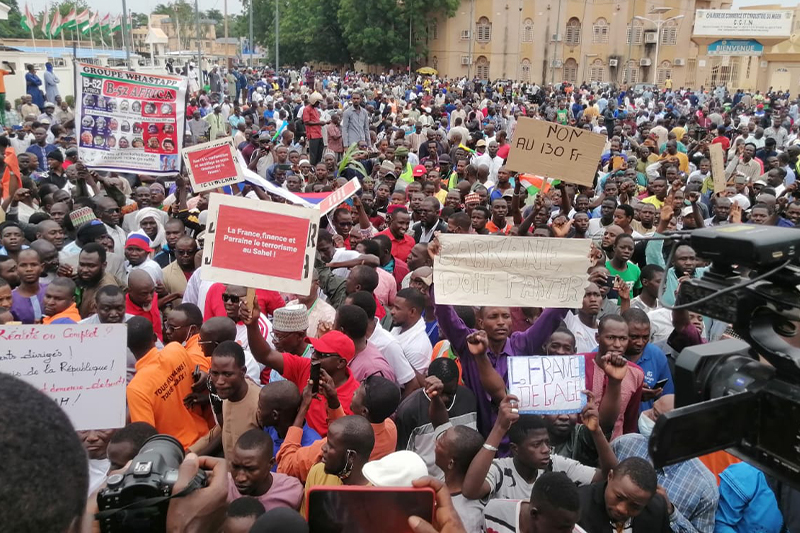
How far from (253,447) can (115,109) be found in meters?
6.64

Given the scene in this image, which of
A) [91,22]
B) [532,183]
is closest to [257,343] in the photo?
[532,183]

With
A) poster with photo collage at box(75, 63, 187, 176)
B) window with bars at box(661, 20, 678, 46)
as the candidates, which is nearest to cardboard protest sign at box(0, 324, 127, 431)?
poster with photo collage at box(75, 63, 187, 176)

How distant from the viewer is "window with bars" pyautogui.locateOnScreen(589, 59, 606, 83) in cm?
6594

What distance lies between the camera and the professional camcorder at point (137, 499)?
7.23ft

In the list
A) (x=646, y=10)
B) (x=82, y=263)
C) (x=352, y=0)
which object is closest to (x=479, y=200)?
(x=82, y=263)

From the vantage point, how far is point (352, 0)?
59.4 m

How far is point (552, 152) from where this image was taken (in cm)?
759

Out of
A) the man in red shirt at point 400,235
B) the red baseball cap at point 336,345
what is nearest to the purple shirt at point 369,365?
the red baseball cap at point 336,345

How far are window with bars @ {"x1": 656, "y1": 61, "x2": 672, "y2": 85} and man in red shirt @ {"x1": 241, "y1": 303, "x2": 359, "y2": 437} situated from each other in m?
69.0

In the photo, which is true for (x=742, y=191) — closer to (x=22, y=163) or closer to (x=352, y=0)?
(x=22, y=163)

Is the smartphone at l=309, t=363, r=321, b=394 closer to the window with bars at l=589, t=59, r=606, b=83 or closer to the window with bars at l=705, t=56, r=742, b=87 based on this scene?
the window with bars at l=589, t=59, r=606, b=83

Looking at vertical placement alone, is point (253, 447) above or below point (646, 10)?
below

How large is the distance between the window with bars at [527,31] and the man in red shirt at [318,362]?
6514cm

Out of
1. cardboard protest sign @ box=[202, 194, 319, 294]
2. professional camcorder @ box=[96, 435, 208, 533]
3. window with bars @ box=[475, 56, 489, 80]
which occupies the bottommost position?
professional camcorder @ box=[96, 435, 208, 533]
